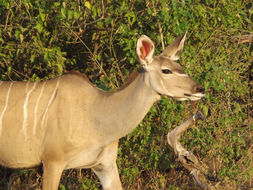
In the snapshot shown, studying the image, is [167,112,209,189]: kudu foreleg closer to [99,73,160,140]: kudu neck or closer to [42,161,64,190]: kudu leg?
[99,73,160,140]: kudu neck

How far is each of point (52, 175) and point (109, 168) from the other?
0.50 m

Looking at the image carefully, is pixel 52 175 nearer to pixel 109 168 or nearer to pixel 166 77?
pixel 109 168

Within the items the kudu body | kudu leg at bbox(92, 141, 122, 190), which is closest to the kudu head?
the kudu body

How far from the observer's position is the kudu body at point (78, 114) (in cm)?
380

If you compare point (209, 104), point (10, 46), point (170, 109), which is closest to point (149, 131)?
point (170, 109)

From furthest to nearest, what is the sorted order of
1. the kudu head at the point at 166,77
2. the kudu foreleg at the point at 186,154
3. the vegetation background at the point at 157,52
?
1. the vegetation background at the point at 157,52
2. the kudu foreleg at the point at 186,154
3. the kudu head at the point at 166,77

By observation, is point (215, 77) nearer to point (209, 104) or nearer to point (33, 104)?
point (209, 104)

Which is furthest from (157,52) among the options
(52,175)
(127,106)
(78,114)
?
(52,175)

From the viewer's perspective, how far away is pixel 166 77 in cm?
376

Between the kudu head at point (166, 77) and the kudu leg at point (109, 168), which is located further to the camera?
the kudu leg at point (109, 168)

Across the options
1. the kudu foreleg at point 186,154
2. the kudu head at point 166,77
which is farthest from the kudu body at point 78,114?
the kudu foreleg at point 186,154

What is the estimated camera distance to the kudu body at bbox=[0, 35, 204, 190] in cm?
380

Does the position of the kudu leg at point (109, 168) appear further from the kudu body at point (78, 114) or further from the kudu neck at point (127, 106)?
the kudu neck at point (127, 106)

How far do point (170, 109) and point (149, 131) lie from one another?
27 cm
